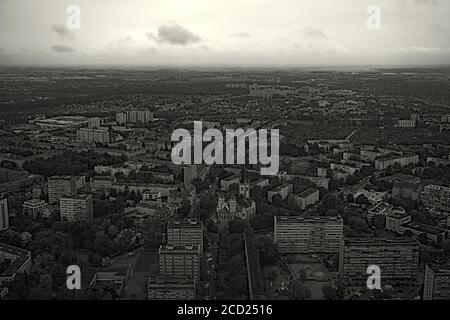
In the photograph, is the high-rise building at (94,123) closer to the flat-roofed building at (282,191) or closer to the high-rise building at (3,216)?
the flat-roofed building at (282,191)

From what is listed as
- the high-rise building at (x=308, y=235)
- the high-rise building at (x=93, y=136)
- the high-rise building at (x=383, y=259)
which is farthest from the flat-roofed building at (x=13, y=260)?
the high-rise building at (x=93, y=136)

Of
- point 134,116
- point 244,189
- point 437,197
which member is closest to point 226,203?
point 244,189

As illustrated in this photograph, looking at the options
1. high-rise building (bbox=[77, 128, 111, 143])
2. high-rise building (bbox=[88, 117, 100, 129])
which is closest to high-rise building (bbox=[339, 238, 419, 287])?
high-rise building (bbox=[77, 128, 111, 143])

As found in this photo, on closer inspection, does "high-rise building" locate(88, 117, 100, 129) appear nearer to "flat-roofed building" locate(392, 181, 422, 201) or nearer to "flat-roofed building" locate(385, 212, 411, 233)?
"flat-roofed building" locate(392, 181, 422, 201)

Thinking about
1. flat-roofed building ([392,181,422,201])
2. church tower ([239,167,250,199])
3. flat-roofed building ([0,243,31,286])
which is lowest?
flat-roofed building ([0,243,31,286])

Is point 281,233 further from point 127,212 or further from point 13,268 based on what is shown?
point 13,268
